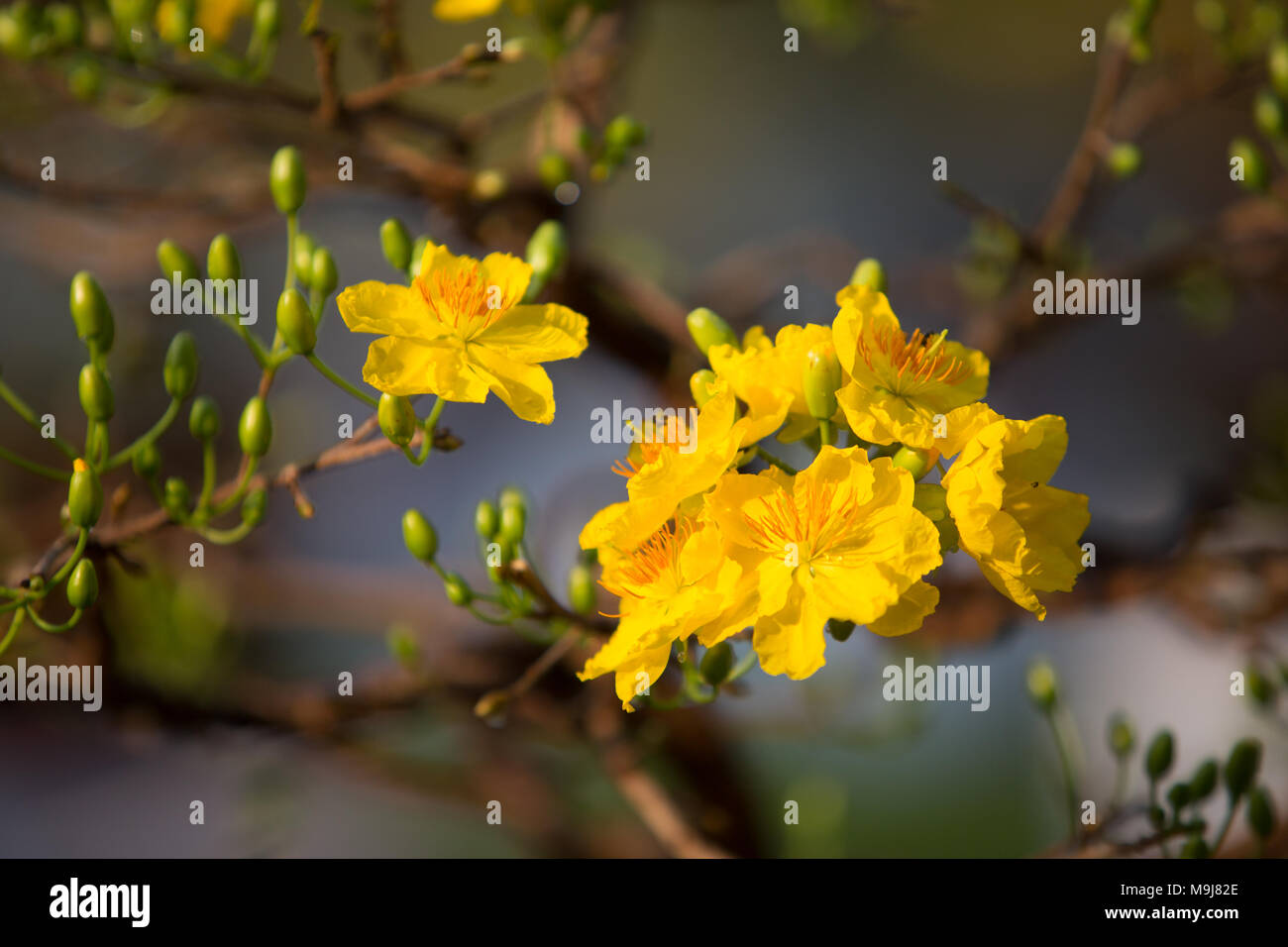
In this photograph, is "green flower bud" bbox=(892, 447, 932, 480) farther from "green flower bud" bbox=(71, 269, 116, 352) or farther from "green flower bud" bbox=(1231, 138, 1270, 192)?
"green flower bud" bbox=(1231, 138, 1270, 192)

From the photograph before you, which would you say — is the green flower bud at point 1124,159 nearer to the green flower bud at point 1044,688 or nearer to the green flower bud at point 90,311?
the green flower bud at point 1044,688

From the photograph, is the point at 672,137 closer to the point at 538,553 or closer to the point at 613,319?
the point at 613,319

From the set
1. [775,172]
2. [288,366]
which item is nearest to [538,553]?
[288,366]

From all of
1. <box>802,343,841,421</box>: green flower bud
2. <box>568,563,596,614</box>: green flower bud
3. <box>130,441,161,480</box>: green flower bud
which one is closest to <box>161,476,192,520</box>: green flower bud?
<box>130,441,161,480</box>: green flower bud

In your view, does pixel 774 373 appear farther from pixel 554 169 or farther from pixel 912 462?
pixel 554 169

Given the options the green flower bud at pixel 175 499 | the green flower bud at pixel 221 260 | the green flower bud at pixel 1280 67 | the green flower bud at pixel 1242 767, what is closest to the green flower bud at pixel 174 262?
the green flower bud at pixel 221 260

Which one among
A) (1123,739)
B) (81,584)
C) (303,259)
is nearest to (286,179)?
(303,259)
